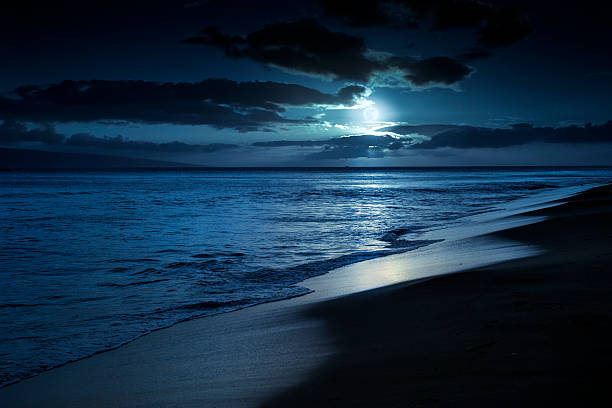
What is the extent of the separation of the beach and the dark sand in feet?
0.04

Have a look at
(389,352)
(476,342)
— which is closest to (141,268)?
(389,352)

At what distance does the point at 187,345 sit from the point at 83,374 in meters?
1.02

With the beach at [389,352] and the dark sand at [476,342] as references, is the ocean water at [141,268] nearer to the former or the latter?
the beach at [389,352]

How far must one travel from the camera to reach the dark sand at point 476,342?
7.83ft

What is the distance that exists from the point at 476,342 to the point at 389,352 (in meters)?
0.71

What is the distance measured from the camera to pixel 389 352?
3.39 m

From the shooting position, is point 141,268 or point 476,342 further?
point 141,268

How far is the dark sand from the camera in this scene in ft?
7.83

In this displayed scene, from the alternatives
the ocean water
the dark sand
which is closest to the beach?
the dark sand

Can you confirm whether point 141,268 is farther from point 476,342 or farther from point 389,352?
point 476,342

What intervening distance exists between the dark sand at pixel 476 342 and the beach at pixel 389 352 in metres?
0.01

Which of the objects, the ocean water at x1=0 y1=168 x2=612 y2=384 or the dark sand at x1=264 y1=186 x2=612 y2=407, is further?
the ocean water at x1=0 y1=168 x2=612 y2=384

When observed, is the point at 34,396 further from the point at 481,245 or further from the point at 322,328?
the point at 481,245

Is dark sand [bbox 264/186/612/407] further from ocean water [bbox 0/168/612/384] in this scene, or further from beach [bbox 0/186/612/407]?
ocean water [bbox 0/168/612/384]
